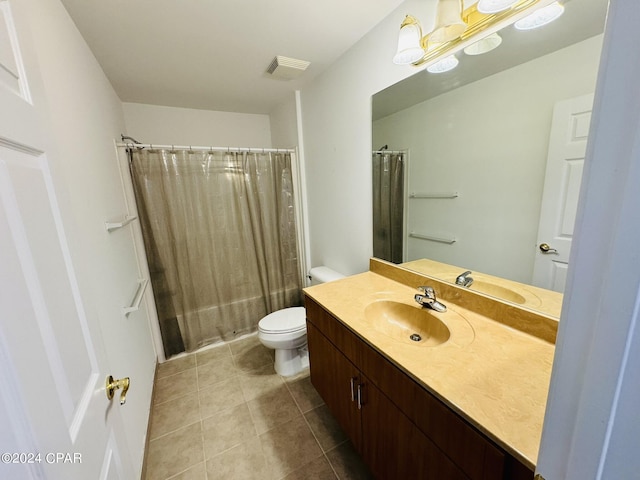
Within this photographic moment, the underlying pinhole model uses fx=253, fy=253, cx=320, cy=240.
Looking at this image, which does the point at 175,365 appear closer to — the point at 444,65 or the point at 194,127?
the point at 194,127

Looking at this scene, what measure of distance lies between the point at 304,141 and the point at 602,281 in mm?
2337

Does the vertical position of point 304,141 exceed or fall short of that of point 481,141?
it exceeds it

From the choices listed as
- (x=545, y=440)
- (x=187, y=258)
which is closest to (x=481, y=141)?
(x=545, y=440)

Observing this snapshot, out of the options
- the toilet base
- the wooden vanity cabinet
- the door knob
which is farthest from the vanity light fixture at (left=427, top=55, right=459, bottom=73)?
the toilet base

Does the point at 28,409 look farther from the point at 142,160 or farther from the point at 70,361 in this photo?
the point at 142,160

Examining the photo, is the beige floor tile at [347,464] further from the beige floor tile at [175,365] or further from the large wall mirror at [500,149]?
the beige floor tile at [175,365]

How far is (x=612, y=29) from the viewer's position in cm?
25

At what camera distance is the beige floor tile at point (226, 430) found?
1.46 metres

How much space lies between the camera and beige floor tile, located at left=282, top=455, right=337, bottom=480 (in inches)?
49.9

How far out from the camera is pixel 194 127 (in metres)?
2.62

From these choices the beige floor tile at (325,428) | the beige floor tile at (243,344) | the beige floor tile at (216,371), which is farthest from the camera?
the beige floor tile at (243,344)

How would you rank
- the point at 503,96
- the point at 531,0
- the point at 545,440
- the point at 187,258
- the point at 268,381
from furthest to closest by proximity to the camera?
the point at 187,258, the point at 268,381, the point at 503,96, the point at 531,0, the point at 545,440

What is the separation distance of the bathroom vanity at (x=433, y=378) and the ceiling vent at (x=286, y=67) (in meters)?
1.53

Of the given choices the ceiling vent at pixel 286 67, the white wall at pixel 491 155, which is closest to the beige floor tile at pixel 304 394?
the white wall at pixel 491 155
